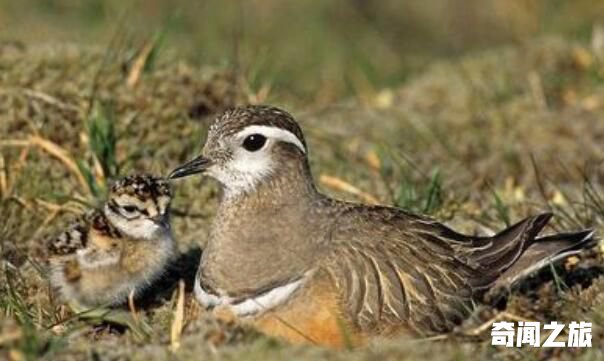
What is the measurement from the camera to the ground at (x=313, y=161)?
5586 mm

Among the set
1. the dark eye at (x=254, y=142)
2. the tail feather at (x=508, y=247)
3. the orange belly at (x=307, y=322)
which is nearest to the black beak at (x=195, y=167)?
the dark eye at (x=254, y=142)

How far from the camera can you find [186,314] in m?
6.12

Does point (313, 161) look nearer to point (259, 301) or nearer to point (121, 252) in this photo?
point (121, 252)

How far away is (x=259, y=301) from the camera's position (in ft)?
19.4

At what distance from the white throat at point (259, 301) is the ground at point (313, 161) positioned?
0.15 meters

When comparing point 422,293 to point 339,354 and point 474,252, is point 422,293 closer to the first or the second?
point 474,252

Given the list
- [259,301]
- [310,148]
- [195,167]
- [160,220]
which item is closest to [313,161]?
[310,148]

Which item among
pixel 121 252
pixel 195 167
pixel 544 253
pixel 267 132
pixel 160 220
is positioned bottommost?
pixel 544 253

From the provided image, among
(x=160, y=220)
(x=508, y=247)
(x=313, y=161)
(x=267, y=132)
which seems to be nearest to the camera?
(x=267, y=132)

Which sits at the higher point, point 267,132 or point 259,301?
point 267,132

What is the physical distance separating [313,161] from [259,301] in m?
2.67

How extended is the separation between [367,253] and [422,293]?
0.96 ft

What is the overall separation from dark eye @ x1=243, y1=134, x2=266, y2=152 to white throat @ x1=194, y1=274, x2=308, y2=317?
0.63 m

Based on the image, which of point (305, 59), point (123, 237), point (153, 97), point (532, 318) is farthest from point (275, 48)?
point (532, 318)
